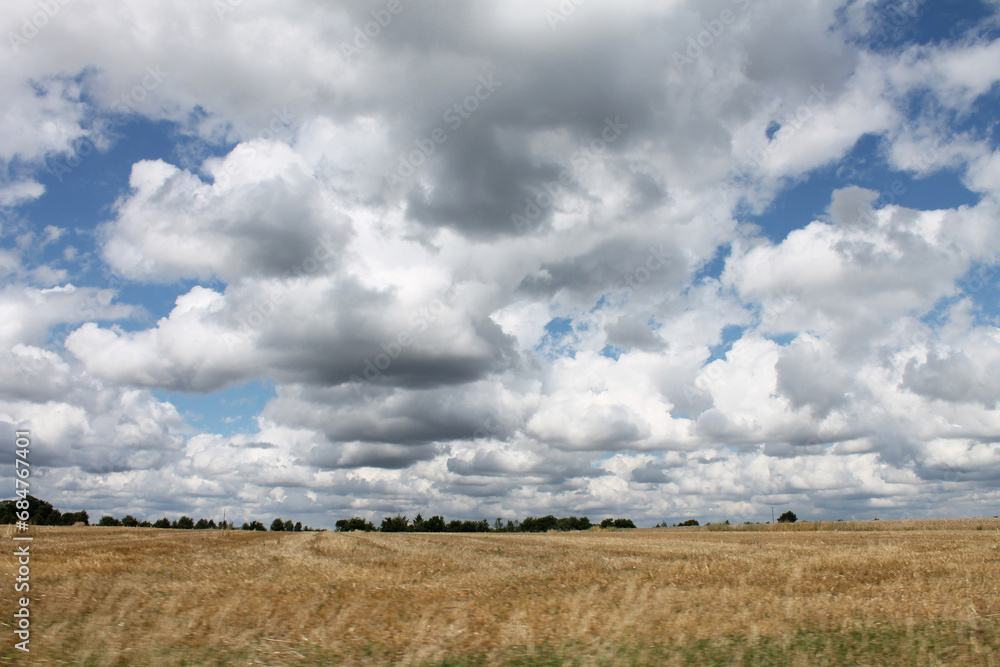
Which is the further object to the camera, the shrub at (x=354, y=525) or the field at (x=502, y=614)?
the shrub at (x=354, y=525)

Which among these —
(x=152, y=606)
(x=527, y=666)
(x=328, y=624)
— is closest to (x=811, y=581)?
(x=527, y=666)

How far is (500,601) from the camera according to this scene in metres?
23.3

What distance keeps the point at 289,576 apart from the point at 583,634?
1513 cm

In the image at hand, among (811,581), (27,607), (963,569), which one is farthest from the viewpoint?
(963,569)

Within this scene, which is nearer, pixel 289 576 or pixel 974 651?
pixel 974 651

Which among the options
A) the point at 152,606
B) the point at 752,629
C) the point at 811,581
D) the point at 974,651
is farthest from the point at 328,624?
the point at 811,581

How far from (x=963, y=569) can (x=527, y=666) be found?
83.9 feet

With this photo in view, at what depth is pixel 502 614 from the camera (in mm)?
20922

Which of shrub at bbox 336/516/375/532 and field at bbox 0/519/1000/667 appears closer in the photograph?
field at bbox 0/519/1000/667

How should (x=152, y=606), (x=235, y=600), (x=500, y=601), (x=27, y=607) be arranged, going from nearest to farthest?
1. (x=27, y=607)
2. (x=152, y=606)
3. (x=235, y=600)
4. (x=500, y=601)

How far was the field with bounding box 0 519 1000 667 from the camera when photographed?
15523mm

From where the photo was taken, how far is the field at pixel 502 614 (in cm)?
1552

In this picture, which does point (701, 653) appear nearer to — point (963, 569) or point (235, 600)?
point (235, 600)

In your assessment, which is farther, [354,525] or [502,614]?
[354,525]
